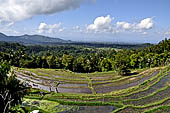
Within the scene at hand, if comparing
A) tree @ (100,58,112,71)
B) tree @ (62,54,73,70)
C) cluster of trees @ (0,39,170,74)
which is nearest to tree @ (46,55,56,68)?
cluster of trees @ (0,39,170,74)

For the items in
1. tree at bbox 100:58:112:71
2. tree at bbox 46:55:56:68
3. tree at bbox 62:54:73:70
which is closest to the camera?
tree at bbox 100:58:112:71

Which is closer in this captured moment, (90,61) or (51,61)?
(90,61)

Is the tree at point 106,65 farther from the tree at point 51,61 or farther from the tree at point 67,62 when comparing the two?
the tree at point 51,61

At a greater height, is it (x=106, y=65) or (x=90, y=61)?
(x=90, y=61)

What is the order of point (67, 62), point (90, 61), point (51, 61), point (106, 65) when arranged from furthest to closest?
point (51, 61) < point (90, 61) < point (67, 62) < point (106, 65)

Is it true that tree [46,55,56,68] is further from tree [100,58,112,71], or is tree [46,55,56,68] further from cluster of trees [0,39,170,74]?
tree [100,58,112,71]

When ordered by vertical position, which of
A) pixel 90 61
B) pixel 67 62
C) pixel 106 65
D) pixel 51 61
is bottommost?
pixel 106 65

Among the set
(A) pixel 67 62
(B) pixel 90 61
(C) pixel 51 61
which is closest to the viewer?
(A) pixel 67 62

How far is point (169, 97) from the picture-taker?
27.3 m

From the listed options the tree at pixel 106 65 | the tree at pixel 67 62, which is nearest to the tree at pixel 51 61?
the tree at pixel 67 62

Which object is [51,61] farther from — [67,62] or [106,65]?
[106,65]

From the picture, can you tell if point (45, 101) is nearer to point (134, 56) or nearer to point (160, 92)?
point (160, 92)

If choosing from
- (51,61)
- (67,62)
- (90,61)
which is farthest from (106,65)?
(51,61)

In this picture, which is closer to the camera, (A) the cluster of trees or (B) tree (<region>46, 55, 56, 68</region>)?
(A) the cluster of trees
